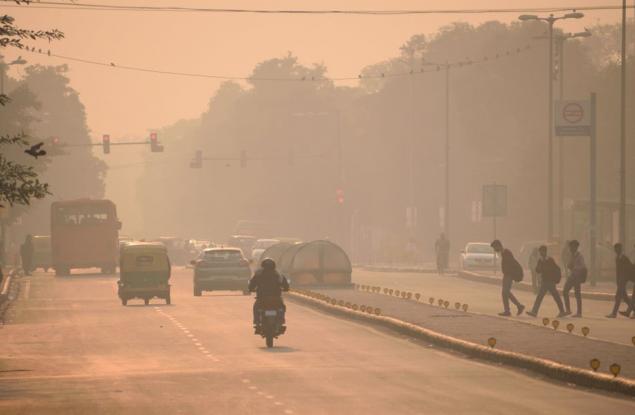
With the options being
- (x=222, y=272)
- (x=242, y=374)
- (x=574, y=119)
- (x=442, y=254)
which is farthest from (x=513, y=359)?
(x=442, y=254)

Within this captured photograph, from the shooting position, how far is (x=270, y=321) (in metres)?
31.2

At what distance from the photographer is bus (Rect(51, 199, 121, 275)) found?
78.3 m

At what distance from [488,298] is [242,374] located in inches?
1145

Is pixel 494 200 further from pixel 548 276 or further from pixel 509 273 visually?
pixel 548 276

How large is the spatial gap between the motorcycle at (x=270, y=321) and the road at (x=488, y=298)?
5944 millimetres

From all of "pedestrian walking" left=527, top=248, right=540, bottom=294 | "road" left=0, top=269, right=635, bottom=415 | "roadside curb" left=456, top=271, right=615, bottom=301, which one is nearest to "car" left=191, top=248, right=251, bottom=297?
"pedestrian walking" left=527, top=248, right=540, bottom=294

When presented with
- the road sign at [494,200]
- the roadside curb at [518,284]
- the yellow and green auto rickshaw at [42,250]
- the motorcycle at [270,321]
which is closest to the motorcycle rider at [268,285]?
the motorcycle at [270,321]

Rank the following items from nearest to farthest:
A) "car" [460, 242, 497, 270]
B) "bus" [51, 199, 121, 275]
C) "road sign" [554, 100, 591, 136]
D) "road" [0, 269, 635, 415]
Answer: "road" [0, 269, 635, 415]
"road sign" [554, 100, 591, 136]
"bus" [51, 199, 121, 275]
"car" [460, 242, 497, 270]

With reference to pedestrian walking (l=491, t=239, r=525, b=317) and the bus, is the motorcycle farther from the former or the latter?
the bus

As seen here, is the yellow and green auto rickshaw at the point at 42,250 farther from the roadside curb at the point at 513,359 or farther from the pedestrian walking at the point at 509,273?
the pedestrian walking at the point at 509,273

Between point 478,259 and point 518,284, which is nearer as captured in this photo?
point 518,284

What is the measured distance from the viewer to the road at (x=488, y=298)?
116 feet

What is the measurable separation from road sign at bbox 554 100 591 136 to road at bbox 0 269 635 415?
67.5ft

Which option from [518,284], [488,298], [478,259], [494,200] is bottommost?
[488,298]
